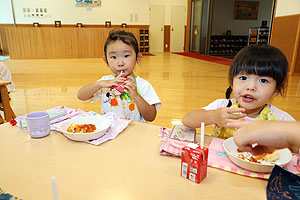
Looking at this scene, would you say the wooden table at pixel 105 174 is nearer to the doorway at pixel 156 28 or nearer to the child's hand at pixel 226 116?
the child's hand at pixel 226 116

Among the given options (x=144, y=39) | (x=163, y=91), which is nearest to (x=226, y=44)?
(x=144, y=39)

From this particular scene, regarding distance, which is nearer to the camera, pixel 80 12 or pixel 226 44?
pixel 80 12

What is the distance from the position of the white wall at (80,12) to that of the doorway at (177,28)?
2.03 meters

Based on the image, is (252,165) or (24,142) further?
(24,142)

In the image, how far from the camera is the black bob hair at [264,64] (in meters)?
0.97

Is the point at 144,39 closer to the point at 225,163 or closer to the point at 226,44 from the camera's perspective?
the point at 226,44

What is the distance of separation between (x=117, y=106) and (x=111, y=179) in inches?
32.9

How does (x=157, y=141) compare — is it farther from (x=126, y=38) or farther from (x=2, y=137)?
(x=126, y=38)

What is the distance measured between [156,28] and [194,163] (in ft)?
37.0

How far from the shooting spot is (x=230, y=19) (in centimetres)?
1028

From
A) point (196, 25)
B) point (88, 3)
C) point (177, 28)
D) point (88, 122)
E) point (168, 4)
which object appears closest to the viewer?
point (88, 122)

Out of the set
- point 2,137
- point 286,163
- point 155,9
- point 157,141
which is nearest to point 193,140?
point 157,141

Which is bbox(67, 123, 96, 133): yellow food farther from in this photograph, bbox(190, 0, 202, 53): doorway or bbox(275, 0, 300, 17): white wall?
bbox(190, 0, 202, 53): doorway

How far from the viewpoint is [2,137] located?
91 cm
